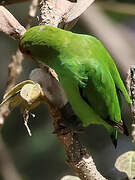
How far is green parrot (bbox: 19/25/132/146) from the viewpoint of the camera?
160cm

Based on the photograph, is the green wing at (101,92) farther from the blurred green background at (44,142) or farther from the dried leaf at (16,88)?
the blurred green background at (44,142)

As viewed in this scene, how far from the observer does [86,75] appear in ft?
5.42

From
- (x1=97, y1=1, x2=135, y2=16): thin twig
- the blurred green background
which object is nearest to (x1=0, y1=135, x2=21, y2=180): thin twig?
the blurred green background

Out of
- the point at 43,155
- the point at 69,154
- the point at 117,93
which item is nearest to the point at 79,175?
the point at 69,154

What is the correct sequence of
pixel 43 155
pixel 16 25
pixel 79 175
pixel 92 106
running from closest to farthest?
1. pixel 79 175
2. pixel 16 25
3. pixel 92 106
4. pixel 43 155

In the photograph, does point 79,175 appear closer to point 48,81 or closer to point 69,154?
point 69,154

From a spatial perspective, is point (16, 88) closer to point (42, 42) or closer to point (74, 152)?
point (74, 152)

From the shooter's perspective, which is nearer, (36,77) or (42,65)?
(36,77)

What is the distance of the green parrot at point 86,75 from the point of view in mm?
1604

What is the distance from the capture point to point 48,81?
1275mm

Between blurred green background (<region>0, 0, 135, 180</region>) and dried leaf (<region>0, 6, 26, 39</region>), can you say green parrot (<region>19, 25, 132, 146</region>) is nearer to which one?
dried leaf (<region>0, 6, 26, 39</region>)

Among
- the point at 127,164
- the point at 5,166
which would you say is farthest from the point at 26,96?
the point at 5,166

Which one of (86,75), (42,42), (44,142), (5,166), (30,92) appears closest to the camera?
(30,92)

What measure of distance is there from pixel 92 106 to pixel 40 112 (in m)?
1.92
